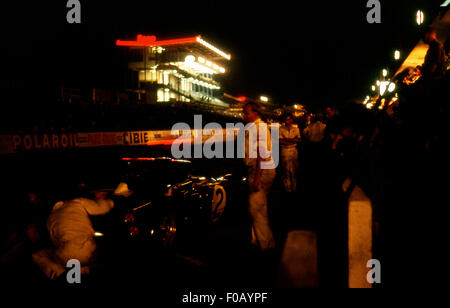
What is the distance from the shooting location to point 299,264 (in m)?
3.04

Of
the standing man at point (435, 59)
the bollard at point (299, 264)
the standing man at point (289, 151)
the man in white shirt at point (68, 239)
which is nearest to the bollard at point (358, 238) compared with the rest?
the bollard at point (299, 264)

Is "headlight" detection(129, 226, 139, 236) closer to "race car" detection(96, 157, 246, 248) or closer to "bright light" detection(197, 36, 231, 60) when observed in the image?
"race car" detection(96, 157, 246, 248)

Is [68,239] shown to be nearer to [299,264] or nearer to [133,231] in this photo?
[133,231]

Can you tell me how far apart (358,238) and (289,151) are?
550 cm

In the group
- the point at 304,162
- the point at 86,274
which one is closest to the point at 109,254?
the point at 86,274

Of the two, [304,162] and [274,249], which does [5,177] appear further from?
[304,162]

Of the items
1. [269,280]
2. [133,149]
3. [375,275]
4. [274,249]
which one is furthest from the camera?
[133,149]

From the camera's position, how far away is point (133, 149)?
856 cm

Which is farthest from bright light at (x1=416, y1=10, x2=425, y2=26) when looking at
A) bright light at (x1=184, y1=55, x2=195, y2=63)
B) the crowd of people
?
bright light at (x1=184, y1=55, x2=195, y2=63)

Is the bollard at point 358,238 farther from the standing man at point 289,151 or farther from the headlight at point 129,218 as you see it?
the standing man at point 289,151

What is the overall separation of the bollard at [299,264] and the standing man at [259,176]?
165 cm

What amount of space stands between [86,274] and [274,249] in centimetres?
255

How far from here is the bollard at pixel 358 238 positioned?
2881 mm
